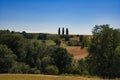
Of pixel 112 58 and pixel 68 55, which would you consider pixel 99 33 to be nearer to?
pixel 112 58

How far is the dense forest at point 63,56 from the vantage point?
46531mm

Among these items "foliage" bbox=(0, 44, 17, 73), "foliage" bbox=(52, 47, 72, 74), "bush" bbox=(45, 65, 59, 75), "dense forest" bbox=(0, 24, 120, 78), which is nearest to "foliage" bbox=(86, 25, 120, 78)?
"dense forest" bbox=(0, 24, 120, 78)

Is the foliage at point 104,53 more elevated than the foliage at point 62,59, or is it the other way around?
the foliage at point 104,53

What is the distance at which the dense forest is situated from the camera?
46.5 m

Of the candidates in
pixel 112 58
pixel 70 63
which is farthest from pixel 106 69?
pixel 70 63

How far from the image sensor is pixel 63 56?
7450cm

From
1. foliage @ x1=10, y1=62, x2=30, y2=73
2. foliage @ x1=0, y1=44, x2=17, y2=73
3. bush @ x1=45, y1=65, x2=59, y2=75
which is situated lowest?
bush @ x1=45, y1=65, x2=59, y2=75

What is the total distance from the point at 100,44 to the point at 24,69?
2721 cm

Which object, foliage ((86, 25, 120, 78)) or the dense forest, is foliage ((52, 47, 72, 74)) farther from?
foliage ((86, 25, 120, 78))

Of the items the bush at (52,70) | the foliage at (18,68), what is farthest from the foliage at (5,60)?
the bush at (52,70)

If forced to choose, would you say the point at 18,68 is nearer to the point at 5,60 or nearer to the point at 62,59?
the point at 5,60

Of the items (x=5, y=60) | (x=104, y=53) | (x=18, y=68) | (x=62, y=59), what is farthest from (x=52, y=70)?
(x=104, y=53)

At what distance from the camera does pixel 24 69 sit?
220ft

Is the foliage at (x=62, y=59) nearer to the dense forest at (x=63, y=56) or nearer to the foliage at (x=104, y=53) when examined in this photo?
the dense forest at (x=63, y=56)
